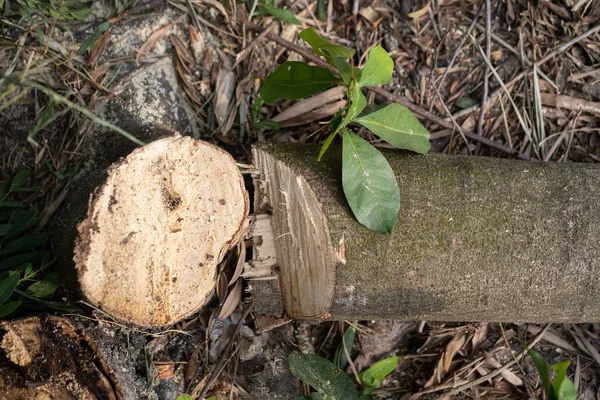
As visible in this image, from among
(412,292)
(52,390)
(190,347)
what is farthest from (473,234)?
(52,390)

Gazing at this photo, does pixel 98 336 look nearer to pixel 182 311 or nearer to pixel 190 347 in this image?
pixel 182 311

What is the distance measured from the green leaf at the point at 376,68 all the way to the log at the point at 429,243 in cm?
28

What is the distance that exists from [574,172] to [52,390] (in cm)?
191

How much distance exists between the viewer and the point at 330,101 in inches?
89.0

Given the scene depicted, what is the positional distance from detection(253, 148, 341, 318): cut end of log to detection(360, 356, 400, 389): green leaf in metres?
0.60

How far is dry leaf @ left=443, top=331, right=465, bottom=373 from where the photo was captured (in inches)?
90.7

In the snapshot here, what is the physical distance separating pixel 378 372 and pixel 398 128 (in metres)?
1.10

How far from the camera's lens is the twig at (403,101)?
2.21 metres

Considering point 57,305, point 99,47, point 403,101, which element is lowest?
point 57,305

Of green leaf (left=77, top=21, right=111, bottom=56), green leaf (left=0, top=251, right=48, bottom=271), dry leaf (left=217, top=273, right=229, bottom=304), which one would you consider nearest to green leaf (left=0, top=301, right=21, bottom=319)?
green leaf (left=0, top=251, right=48, bottom=271)

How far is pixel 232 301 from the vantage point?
2.04 m

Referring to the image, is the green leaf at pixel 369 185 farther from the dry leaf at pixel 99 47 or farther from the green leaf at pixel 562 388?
the dry leaf at pixel 99 47

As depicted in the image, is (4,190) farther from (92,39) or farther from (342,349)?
(342,349)

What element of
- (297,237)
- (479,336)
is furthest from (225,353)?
(479,336)
